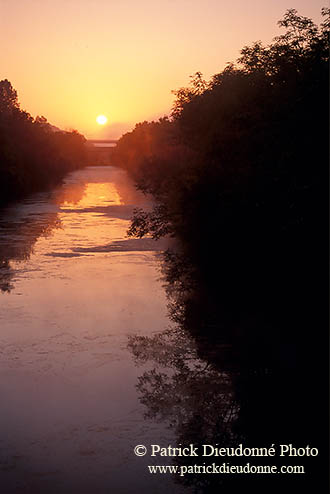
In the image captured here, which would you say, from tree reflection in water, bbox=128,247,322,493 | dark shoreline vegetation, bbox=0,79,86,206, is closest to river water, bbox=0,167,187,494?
tree reflection in water, bbox=128,247,322,493

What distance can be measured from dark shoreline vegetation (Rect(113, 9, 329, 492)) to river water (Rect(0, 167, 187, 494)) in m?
0.57

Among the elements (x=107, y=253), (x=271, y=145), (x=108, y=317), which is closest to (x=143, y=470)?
(x=108, y=317)

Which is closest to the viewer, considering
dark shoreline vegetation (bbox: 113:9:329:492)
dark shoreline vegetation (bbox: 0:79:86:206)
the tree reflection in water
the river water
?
the river water

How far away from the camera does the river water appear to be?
8453 millimetres

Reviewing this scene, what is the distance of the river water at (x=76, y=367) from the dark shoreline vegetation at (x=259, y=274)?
57cm

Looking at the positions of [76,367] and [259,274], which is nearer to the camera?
[76,367]

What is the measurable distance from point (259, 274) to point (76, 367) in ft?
29.0

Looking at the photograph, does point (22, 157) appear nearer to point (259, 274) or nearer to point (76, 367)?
point (259, 274)

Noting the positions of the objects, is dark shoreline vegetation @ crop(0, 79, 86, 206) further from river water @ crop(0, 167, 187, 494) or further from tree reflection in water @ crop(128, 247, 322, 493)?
tree reflection in water @ crop(128, 247, 322, 493)

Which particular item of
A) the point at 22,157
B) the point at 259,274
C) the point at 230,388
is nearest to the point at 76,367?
the point at 230,388

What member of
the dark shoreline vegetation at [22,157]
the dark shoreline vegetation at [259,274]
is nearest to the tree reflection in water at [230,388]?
the dark shoreline vegetation at [259,274]

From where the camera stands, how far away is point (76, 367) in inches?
496

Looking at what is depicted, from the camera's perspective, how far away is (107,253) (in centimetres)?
2684

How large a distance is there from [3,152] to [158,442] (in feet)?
157
